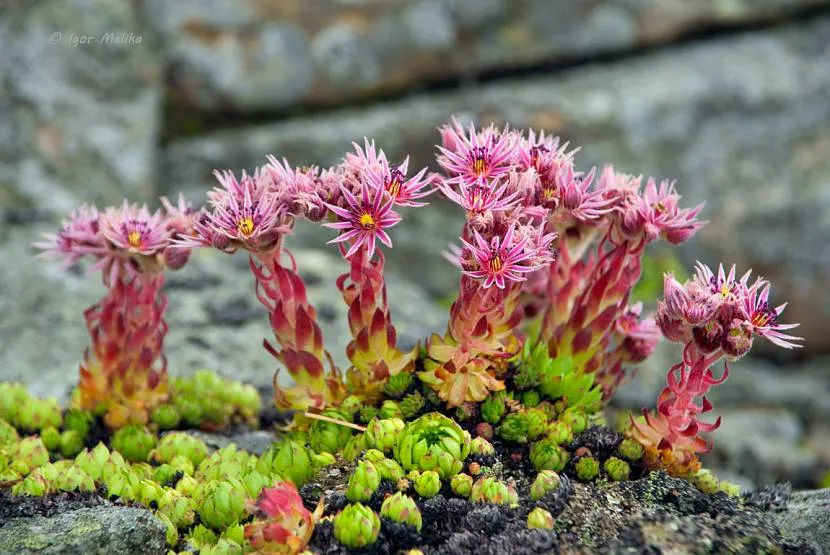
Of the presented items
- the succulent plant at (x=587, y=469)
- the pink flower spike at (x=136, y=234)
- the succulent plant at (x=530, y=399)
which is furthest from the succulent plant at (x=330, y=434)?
the pink flower spike at (x=136, y=234)

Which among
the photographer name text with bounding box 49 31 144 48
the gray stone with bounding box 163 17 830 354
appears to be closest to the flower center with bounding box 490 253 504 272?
the gray stone with bounding box 163 17 830 354

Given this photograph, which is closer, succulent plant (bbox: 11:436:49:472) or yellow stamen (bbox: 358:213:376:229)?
yellow stamen (bbox: 358:213:376:229)

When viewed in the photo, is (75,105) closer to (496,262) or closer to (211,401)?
(211,401)

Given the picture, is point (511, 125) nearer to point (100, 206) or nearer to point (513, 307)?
point (100, 206)

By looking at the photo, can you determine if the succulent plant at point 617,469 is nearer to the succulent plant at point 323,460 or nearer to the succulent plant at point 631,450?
the succulent plant at point 631,450

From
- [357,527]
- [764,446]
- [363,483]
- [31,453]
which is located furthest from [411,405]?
[764,446]

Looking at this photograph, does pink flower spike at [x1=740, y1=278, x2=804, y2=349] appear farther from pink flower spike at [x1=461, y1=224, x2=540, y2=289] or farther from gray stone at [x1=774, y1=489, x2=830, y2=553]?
pink flower spike at [x1=461, y1=224, x2=540, y2=289]
